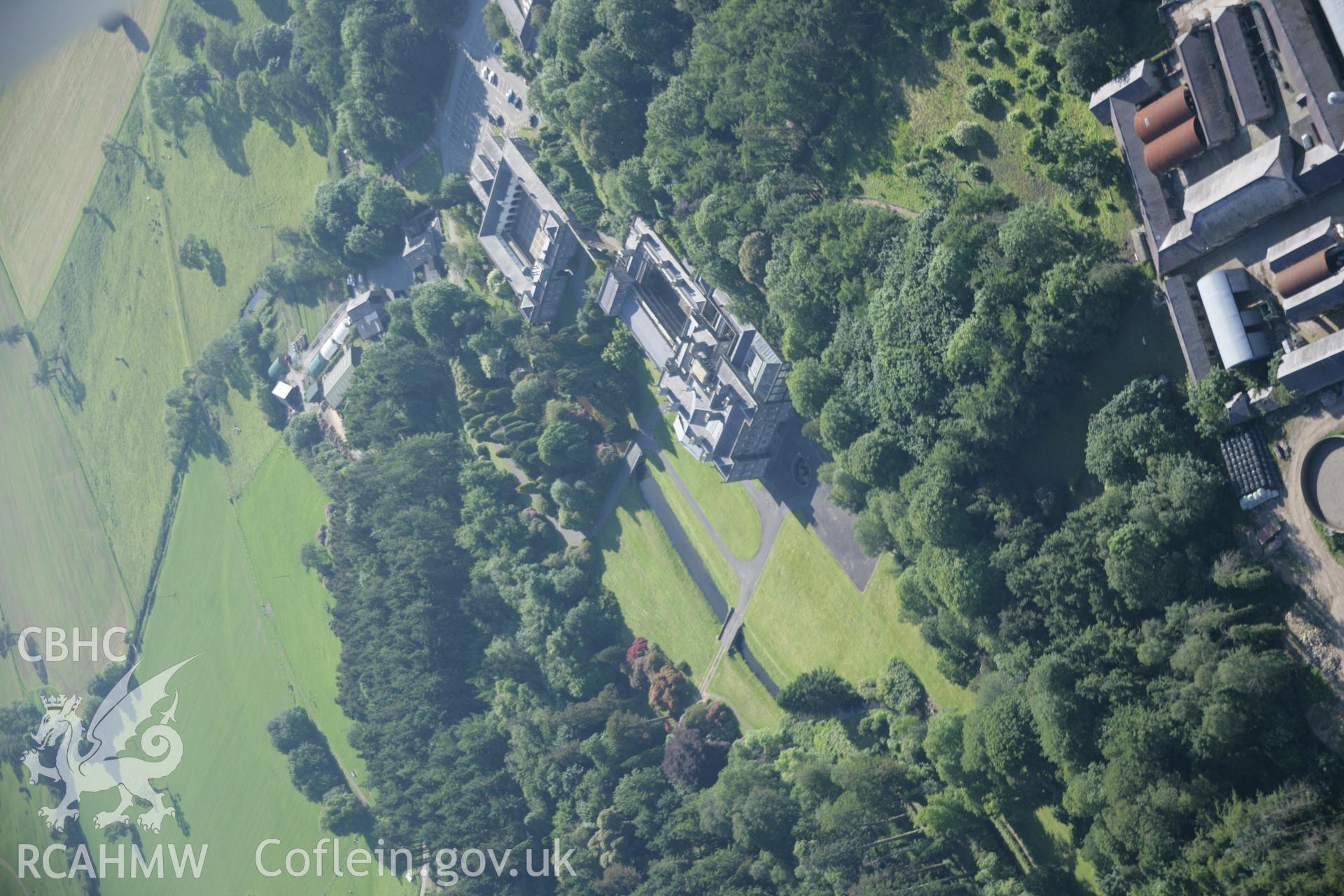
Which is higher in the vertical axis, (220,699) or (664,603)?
(220,699)

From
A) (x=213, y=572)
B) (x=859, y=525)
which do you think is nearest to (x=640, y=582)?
(x=859, y=525)

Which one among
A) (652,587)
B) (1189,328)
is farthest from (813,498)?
(1189,328)

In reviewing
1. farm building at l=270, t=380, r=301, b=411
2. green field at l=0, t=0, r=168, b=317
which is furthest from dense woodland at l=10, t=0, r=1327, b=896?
green field at l=0, t=0, r=168, b=317

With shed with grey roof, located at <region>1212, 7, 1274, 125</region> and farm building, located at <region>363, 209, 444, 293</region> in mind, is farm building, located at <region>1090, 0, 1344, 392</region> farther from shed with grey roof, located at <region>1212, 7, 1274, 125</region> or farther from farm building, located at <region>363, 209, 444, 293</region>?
farm building, located at <region>363, 209, 444, 293</region>

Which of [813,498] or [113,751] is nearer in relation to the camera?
[813,498]

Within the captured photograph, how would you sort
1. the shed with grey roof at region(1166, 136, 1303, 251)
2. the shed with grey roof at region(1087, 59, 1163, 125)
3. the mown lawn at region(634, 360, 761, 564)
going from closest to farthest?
the shed with grey roof at region(1166, 136, 1303, 251) < the shed with grey roof at region(1087, 59, 1163, 125) < the mown lawn at region(634, 360, 761, 564)

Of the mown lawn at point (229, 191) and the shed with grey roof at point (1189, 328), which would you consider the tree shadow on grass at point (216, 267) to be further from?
the shed with grey roof at point (1189, 328)

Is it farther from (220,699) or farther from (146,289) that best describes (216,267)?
(220,699)
